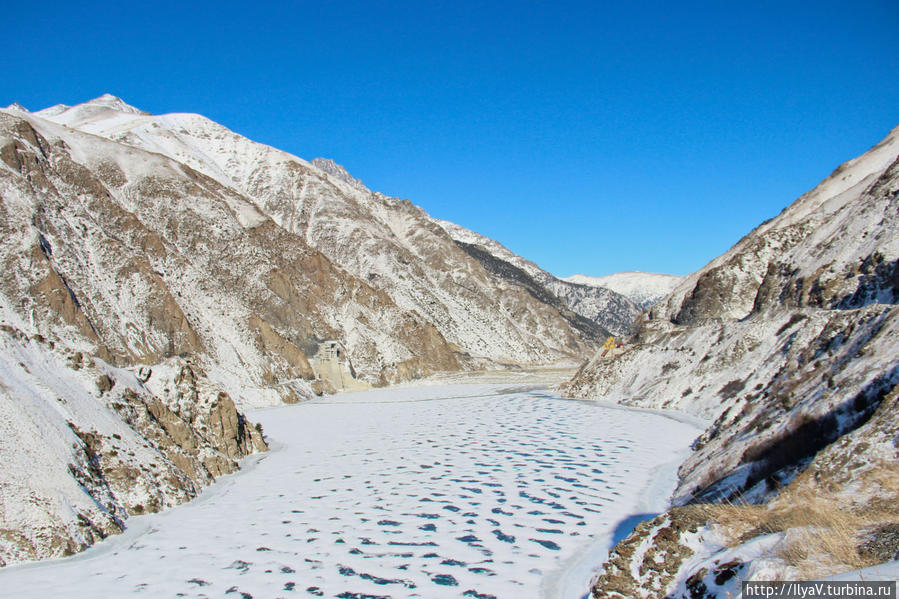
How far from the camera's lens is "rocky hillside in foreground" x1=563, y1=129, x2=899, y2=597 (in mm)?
4348

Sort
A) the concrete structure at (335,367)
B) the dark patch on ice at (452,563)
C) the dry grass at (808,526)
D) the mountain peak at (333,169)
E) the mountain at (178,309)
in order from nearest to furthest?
the dry grass at (808,526), the dark patch on ice at (452,563), the mountain at (178,309), the concrete structure at (335,367), the mountain peak at (333,169)

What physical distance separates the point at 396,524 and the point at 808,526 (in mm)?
5322

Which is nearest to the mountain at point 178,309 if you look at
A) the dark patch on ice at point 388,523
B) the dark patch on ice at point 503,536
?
the dark patch on ice at point 388,523

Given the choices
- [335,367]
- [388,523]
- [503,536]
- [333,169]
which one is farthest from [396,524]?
[333,169]

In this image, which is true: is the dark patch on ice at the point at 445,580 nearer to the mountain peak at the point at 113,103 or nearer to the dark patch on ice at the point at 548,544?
the dark patch on ice at the point at 548,544

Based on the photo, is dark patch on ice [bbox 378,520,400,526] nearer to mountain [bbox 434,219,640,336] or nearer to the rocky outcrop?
the rocky outcrop

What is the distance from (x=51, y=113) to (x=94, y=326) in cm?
10656

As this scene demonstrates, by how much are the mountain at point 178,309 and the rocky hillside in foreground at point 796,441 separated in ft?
23.5

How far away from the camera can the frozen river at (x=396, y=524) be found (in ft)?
20.7

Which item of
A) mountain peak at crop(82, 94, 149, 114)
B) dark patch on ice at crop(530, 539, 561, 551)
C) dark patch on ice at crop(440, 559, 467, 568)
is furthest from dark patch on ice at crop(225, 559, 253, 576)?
mountain peak at crop(82, 94, 149, 114)

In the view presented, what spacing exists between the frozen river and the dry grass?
169cm

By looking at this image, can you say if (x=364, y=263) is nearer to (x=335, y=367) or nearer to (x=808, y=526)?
(x=335, y=367)

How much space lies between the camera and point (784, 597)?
3637 mm

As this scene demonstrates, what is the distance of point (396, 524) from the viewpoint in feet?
27.1
